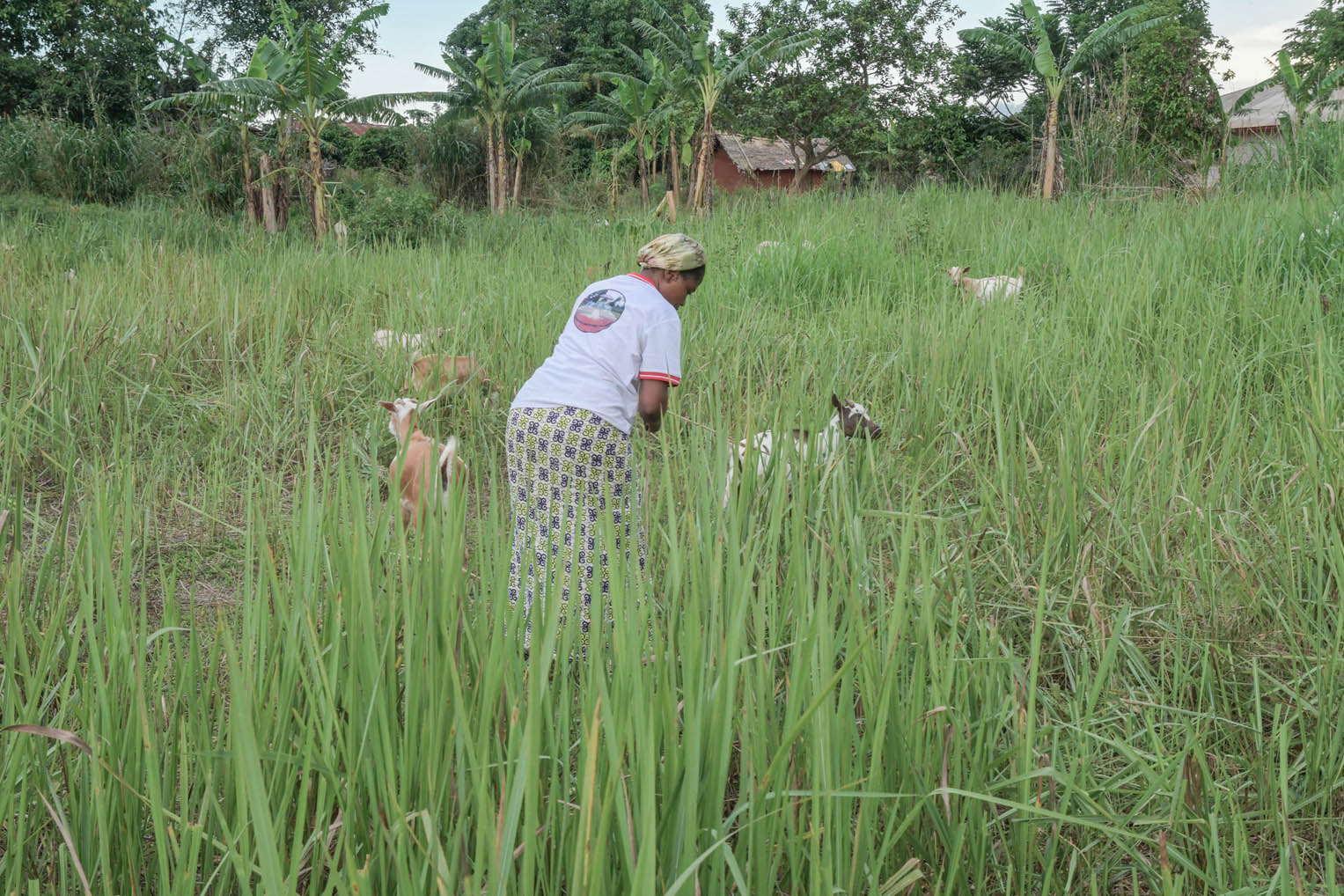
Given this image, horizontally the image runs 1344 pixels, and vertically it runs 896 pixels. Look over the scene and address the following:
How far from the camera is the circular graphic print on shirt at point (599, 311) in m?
2.71

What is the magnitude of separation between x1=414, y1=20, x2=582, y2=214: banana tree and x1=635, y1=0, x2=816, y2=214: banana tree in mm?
1792

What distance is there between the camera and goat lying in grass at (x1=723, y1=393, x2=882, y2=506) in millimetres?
1622

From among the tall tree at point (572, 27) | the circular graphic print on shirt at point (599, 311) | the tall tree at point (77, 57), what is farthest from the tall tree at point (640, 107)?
the circular graphic print on shirt at point (599, 311)

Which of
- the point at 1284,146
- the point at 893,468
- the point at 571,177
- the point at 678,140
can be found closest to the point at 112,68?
the point at 571,177

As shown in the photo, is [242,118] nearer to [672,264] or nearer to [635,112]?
[635,112]

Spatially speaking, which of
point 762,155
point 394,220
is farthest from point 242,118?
point 762,155

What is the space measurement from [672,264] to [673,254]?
0.03 m

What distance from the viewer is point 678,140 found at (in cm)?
2012

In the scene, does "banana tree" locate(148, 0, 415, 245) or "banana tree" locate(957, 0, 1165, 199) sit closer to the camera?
"banana tree" locate(148, 0, 415, 245)

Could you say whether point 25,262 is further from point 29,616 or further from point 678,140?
point 678,140

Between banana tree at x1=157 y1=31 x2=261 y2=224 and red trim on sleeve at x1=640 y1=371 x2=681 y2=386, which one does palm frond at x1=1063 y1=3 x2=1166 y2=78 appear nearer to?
banana tree at x1=157 y1=31 x2=261 y2=224

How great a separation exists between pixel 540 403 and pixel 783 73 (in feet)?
56.0

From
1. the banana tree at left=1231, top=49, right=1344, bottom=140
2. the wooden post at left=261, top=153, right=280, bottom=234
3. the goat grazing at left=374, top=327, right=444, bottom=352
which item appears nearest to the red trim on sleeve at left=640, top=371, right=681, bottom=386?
the goat grazing at left=374, top=327, right=444, bottom=352

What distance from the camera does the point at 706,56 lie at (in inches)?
A: 535
